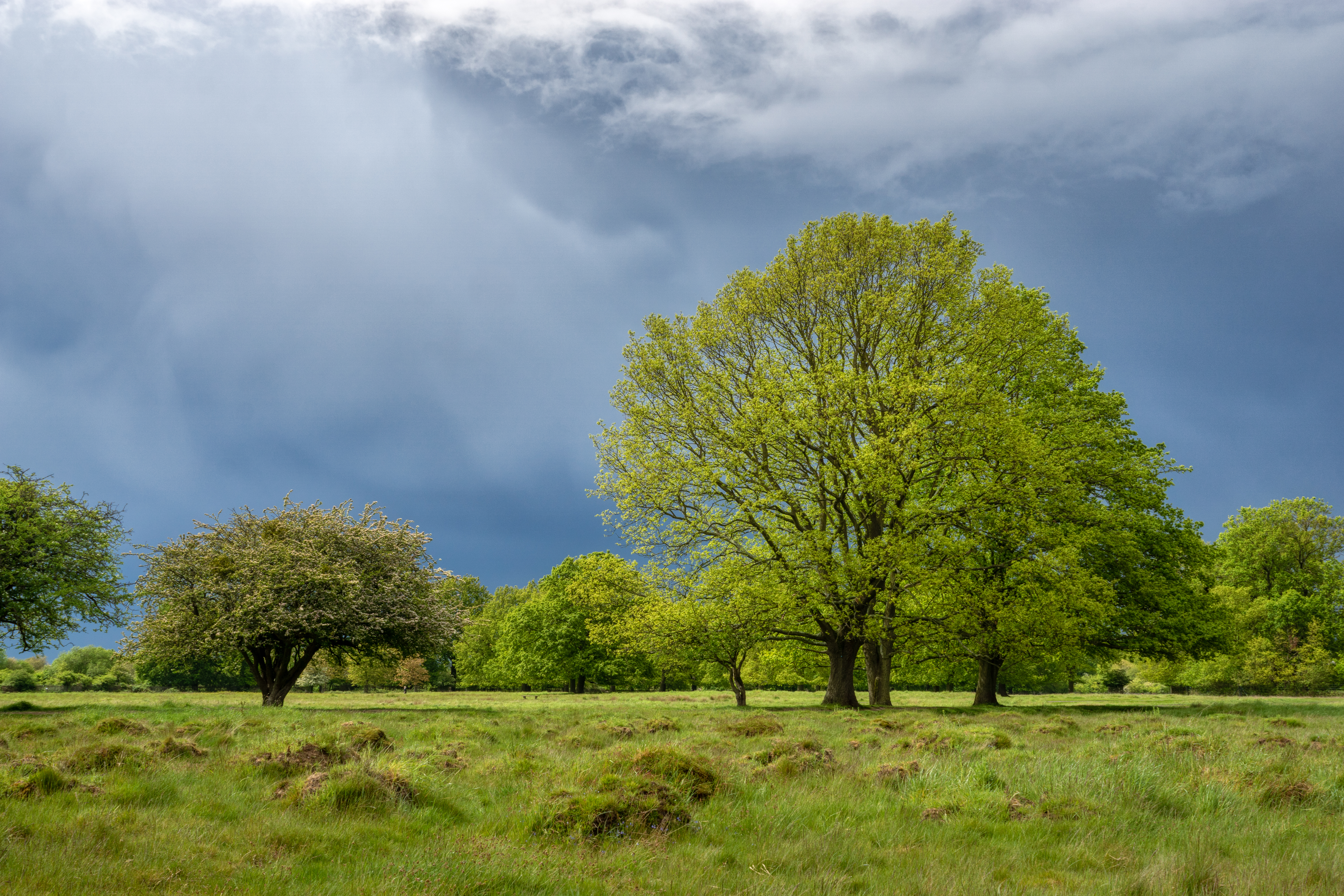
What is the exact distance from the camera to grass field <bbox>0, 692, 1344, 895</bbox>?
5207mm

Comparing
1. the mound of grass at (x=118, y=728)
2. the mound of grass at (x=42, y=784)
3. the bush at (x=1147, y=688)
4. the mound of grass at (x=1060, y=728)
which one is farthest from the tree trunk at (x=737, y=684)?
the bush at (x=1147, y=688)

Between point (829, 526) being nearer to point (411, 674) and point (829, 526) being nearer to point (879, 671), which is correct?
point (879, 671)

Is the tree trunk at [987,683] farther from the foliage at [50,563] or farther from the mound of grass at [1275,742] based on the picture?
the foliage at [50,563]

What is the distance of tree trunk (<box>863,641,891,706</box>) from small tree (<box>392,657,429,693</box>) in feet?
176

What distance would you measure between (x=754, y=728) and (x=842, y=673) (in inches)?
472

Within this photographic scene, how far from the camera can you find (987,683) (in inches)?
1212

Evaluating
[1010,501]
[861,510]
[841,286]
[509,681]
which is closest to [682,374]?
[841,286]

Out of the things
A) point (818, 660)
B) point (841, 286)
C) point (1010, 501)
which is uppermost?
point (841, 286)

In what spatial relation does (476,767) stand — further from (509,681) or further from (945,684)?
(945,684)

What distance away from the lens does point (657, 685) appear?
261 ft

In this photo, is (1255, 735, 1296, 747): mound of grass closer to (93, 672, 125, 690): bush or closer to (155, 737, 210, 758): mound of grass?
(155, 737, 210, 758): mound of grass

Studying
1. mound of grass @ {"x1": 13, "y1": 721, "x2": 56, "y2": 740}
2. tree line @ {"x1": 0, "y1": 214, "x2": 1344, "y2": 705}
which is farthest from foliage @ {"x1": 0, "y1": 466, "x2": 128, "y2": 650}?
mound of grass @ {"x1": 13, "y1": 721, "x2": 56, "y2": 740}

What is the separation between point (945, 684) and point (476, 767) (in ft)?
283

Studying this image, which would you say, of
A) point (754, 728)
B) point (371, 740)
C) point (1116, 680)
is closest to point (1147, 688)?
point (1116, 680)
